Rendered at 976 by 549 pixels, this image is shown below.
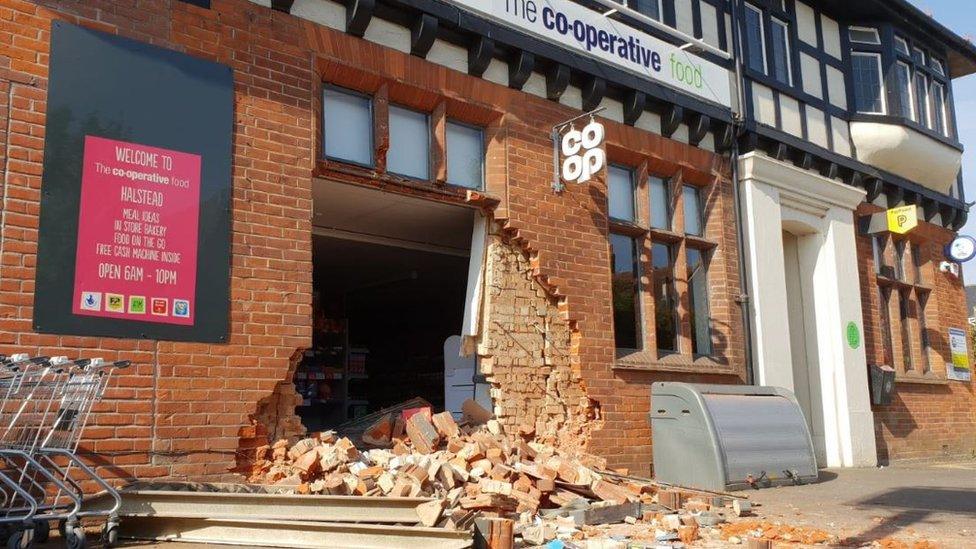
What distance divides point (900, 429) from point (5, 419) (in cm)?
1440

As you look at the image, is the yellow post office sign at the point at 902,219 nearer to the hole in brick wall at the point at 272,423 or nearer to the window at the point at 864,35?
the window at the point at 864,35

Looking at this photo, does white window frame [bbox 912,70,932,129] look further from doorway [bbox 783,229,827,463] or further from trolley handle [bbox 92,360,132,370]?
trolley handle [bbox 92,360,132,370]

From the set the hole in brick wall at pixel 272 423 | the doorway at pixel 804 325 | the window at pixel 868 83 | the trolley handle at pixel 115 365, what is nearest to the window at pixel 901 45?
the window at pixel 868 83

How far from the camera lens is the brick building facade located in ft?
23.2

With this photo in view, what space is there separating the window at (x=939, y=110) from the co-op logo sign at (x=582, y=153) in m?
10.5

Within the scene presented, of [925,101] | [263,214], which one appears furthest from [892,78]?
[263,214]

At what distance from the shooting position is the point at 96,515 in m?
6.01

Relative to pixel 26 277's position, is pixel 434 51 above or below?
above

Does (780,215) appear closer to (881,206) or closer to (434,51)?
(881,206)

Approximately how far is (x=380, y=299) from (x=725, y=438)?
29.2 ft

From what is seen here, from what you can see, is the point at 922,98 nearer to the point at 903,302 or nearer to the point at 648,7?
the point at 903,302

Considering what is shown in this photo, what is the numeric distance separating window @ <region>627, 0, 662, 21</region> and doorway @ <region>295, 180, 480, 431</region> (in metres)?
3.97

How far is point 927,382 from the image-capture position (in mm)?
16641

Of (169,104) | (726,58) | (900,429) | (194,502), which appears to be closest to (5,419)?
(194,502)
